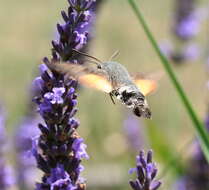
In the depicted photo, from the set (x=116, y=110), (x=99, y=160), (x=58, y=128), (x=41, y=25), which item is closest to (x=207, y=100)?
(x=58, y=128)

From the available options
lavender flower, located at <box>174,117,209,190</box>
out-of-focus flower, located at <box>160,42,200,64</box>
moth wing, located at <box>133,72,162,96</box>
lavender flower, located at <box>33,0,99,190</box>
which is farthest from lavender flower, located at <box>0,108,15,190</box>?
out-of-focus flower, located at <box>160,42,200,64</box>

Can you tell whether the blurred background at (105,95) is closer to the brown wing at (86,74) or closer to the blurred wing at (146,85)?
the blurred wing at (146,85)

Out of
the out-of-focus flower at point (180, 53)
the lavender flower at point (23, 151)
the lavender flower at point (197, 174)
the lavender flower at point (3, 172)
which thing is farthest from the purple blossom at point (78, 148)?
the out-of-focus flower at point (180, 53)

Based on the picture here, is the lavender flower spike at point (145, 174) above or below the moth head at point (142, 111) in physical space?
below

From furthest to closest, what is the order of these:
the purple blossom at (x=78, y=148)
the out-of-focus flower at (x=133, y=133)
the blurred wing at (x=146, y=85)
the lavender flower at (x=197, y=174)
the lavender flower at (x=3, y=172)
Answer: the out-of-focus flower at (x=133, y=133) < the lavender flower at (x=197, y=174) < the lavender flower at (x=3, y=172) < the blurred wing at (x=146, y=85) < the purple blossom at (x=78, y=148)

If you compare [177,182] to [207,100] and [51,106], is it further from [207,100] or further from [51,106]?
[51,106]

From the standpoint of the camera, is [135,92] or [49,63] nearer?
[49,63]

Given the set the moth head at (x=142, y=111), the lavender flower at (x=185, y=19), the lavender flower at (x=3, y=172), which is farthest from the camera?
the lavender flower at (x=185, y=19)

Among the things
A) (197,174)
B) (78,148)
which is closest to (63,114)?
(78,148)
